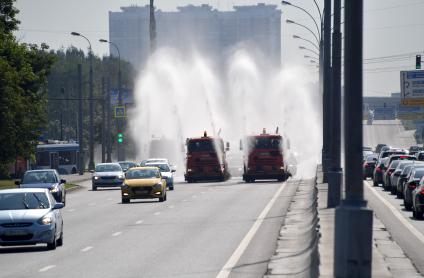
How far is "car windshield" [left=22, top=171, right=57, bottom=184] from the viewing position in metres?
51.0

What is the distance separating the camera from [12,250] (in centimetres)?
2816

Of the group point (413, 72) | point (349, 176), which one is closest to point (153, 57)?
point (413, 72)

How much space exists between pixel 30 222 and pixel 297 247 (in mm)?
5326

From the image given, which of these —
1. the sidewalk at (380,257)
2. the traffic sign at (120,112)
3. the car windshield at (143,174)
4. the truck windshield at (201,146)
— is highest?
the traffic sign at (120,112)

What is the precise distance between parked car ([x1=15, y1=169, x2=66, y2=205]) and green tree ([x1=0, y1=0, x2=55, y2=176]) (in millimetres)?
14526

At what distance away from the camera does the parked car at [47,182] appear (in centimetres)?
4909

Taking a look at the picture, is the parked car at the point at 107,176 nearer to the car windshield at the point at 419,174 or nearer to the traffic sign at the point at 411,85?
the car windshield at the point at 419,174

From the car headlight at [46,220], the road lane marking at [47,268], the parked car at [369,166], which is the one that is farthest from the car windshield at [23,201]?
the parked car at [369,166]

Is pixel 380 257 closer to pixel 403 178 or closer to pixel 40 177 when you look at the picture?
pixel 403 178

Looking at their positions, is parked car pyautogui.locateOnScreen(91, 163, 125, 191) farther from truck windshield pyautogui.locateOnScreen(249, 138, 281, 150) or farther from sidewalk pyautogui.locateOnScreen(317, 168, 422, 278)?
sidewalk pyautogui.locateOnScreen(317, 168, 422, 278)

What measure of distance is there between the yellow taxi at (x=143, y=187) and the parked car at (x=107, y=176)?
1711 cm

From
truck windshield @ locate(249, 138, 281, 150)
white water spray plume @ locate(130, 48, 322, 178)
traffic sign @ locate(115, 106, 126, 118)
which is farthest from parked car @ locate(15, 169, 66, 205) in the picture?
traffic sign @ locate(115, 106, 126, 118)

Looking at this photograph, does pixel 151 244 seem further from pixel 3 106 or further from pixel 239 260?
pixel 3 106

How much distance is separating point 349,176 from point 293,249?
1256cm
